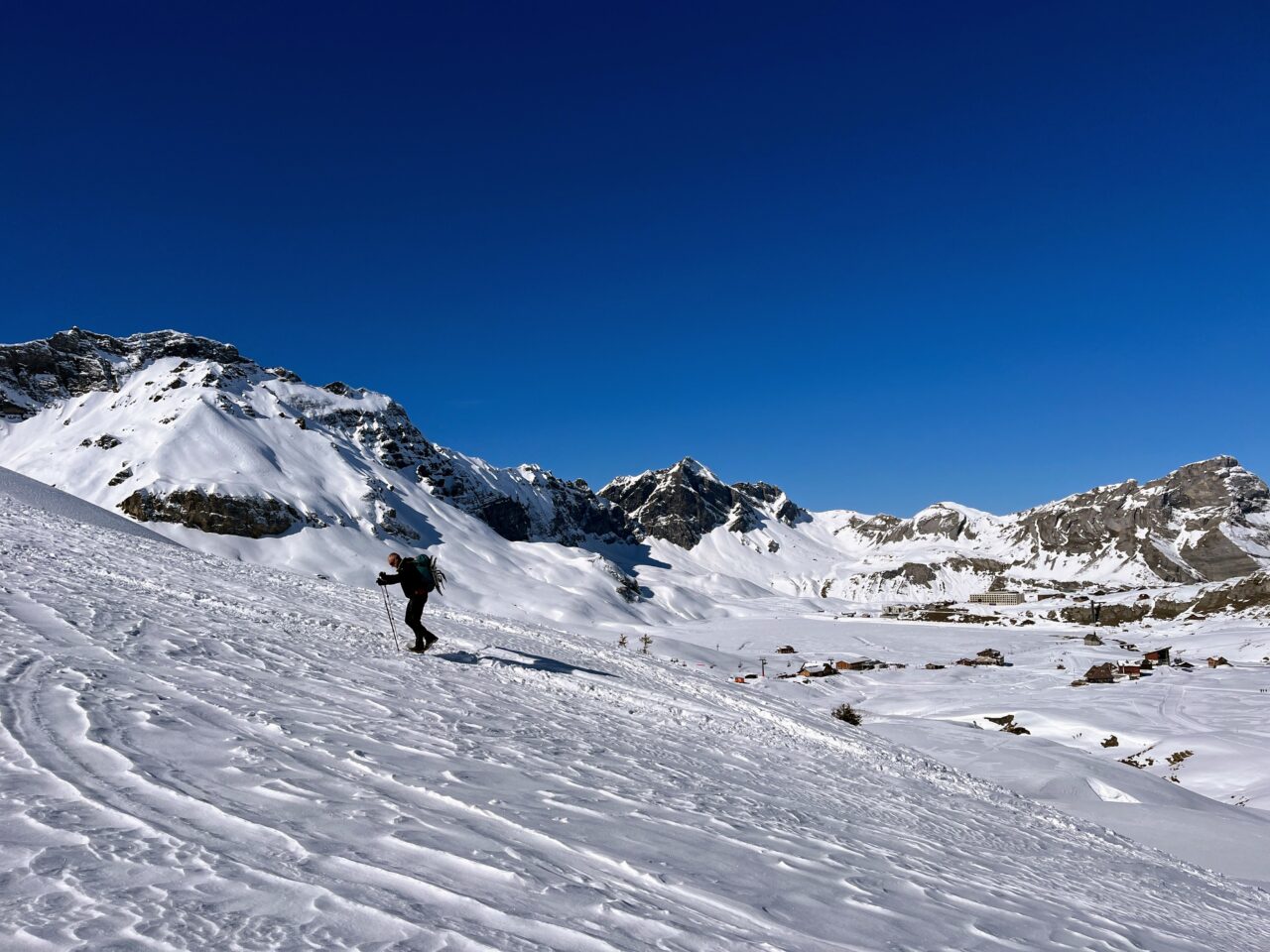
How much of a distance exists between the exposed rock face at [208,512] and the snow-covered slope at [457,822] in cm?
9060

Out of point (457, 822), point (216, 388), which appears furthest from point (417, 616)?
point (216, 388)

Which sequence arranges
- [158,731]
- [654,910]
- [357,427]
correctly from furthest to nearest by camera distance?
[357,427], [158,731], [654,910]

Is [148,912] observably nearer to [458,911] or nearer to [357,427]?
[458,911]

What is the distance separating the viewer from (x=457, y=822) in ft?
16.9

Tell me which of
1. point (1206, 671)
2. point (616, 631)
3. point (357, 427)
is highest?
point (357, 427)

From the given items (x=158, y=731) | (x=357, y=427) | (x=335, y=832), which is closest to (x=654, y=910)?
(x=335, y=832)

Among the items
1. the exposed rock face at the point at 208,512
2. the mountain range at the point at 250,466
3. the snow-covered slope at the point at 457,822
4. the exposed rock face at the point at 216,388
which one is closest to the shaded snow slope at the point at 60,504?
the snow-covered slope at the point at 457,822

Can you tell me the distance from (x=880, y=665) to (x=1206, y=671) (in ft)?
59.4

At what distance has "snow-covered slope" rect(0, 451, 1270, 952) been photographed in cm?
360

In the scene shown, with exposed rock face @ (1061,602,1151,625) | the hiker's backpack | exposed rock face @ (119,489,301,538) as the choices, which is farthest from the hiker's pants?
exposed rock face @ (1061,602,1151,625)

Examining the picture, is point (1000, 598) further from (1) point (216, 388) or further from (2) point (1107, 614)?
(1) point (216, 388)

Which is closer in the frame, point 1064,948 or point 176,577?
point 1064,948

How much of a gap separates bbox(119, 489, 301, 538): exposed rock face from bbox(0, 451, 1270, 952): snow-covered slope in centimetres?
9060

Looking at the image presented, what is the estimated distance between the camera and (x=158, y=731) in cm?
605
